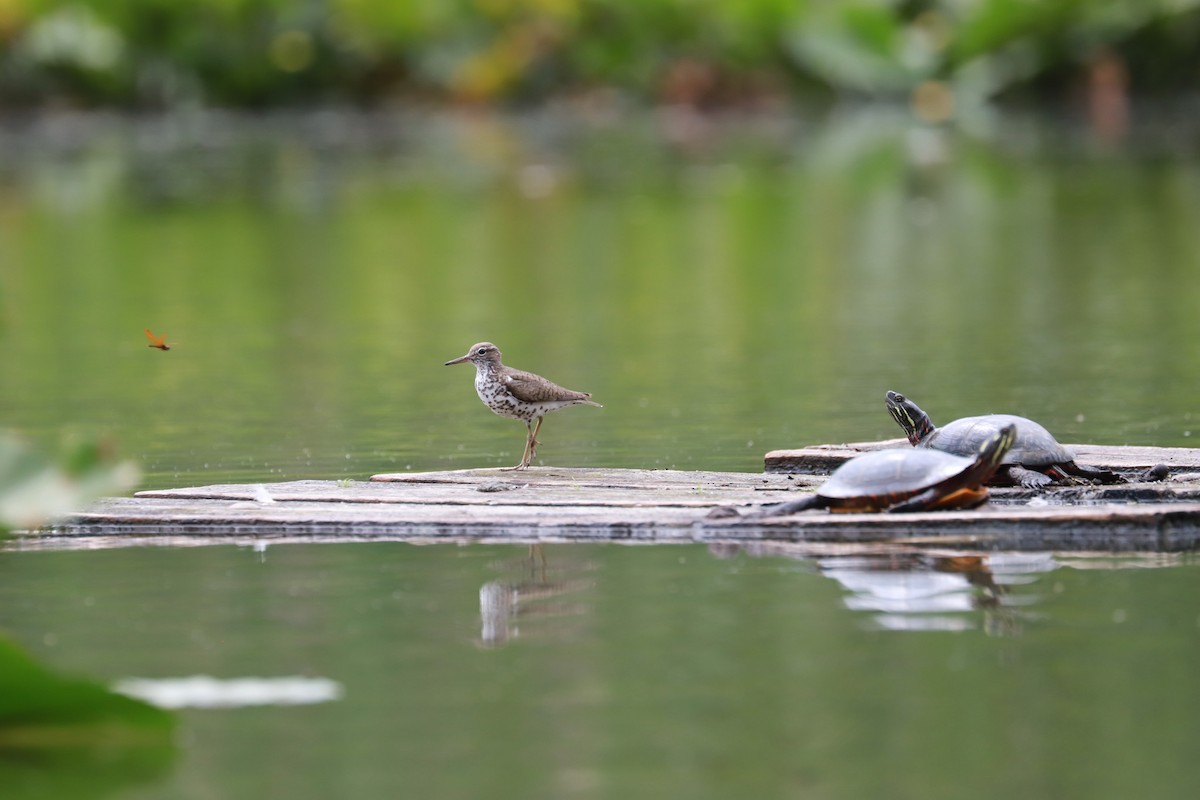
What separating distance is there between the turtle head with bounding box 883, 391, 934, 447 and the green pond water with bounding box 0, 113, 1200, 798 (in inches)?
34.5

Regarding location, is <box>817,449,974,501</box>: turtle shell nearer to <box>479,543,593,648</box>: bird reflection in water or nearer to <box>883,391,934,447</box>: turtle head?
<box>479,543,593,648</box>: bird reflection in water

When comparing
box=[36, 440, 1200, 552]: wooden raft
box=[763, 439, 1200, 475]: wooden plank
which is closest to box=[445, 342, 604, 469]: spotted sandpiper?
box=[36, 440, 1200, 552]: wooden raft

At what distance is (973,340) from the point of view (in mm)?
12125

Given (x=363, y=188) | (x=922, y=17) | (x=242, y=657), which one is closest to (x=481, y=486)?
(x=242, y=657)

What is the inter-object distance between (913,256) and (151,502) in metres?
10.9

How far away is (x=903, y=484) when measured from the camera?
635 cm

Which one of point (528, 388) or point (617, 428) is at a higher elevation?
point (528, 388)

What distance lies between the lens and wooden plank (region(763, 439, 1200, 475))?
7074mm

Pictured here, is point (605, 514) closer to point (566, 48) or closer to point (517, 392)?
point (517, 392)

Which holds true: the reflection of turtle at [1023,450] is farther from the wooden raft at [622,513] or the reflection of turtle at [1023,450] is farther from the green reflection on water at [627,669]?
the green reflection on water at [627,669]

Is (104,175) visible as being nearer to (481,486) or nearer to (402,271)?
(402,271)

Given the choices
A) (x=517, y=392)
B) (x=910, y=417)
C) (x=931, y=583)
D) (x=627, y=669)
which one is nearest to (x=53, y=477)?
(x=627, y=669)

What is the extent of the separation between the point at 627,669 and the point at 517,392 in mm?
2339

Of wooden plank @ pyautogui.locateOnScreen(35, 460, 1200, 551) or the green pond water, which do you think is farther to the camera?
wooden plank @ pyautogui.locateOnScreen(35, 460, 1200, 551)
